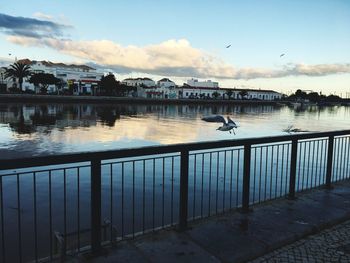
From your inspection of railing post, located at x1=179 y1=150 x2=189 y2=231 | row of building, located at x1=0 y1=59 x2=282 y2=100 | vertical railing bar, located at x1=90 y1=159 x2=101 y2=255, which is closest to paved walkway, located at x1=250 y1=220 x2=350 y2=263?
railing post, located at x1=179 y1=150 x2=189 y2=231

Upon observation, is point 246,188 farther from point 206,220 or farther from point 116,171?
point 116,171

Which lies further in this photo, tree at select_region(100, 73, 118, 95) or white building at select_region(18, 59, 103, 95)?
white building at select_region(18, 59, 103, 95)

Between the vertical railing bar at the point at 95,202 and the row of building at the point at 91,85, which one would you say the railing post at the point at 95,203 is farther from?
the row of building at the point at 91,85

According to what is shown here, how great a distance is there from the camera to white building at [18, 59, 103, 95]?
128 metres

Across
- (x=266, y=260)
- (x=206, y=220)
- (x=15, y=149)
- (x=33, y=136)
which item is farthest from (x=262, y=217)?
(x=33, y=136)

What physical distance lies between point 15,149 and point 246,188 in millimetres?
16711

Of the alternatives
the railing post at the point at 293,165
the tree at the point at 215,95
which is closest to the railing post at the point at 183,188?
the railing post at the point at 293,165

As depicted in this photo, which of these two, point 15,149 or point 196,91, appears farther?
point 196,91

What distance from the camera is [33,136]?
24.7 meters

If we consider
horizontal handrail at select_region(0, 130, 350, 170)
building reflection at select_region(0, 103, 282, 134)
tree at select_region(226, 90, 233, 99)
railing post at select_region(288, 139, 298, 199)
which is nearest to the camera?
horizontal handrail at select_region(0, 130, 350, 170)

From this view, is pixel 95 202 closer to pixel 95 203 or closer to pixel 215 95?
pixel 95 203

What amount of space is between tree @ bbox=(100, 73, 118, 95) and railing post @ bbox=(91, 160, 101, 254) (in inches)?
4491

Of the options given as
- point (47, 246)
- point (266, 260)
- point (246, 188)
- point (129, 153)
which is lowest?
point (47, 246)

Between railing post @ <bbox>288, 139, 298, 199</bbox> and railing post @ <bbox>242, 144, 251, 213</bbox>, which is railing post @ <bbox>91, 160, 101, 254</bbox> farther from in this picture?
railing post @ <bbox>288, 139, 298, 199</bbox>
